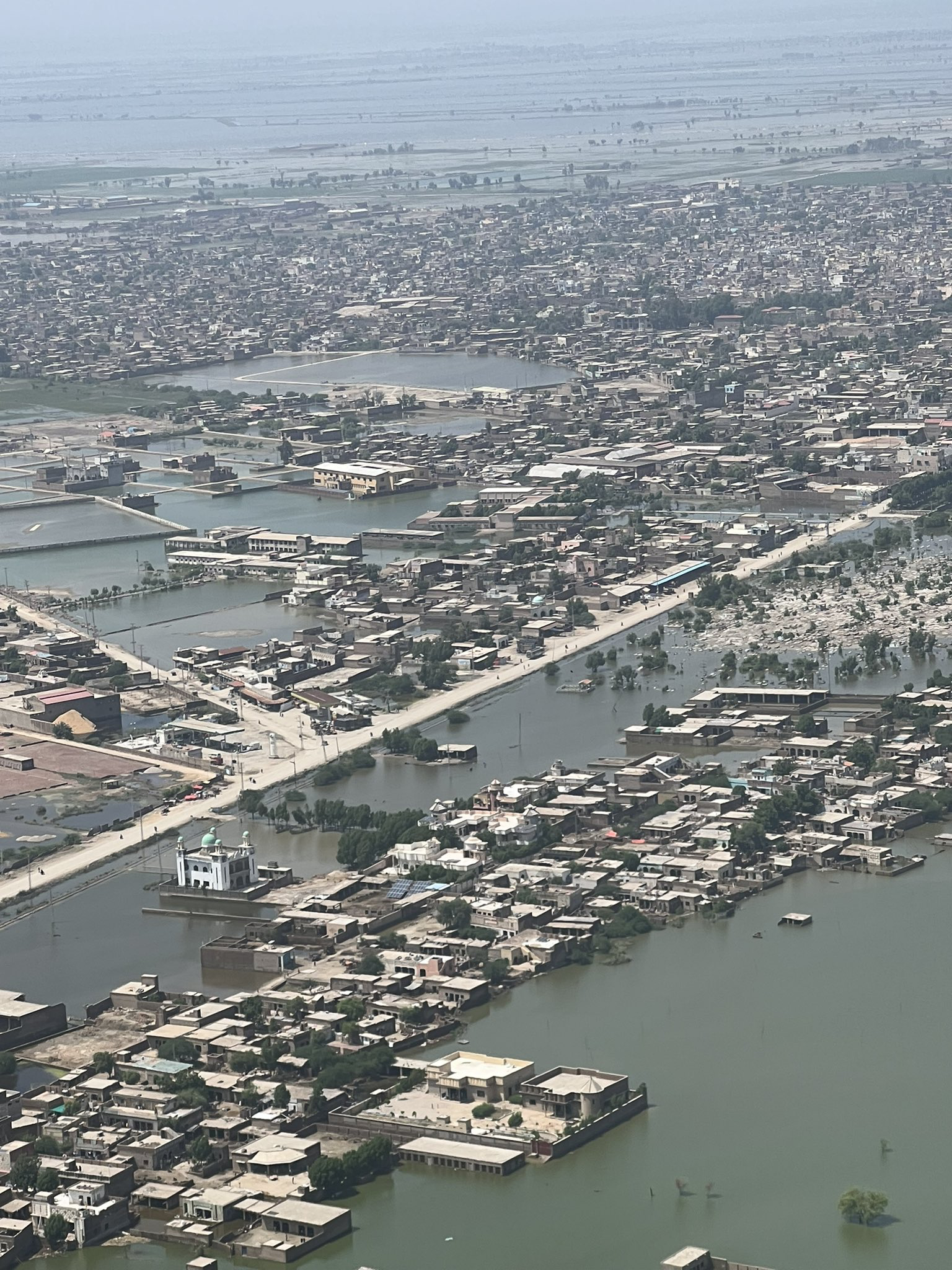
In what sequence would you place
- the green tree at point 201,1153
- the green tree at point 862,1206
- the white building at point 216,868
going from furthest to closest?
the white building at point 216,868 < the green tree at point 201,1153 < the green tree at point 862,1206

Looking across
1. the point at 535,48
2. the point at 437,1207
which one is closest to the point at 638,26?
the point at 535,48

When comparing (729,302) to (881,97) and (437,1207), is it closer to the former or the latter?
(437,1207)

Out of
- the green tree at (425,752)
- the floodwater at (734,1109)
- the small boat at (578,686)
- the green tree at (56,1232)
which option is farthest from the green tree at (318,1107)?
the small boat at (578,686)

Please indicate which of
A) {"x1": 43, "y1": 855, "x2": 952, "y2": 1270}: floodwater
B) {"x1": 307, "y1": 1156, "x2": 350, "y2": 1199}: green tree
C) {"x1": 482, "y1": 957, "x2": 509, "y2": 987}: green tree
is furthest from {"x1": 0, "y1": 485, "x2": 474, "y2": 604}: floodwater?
{"x1": 307, "y1": 1156, "x2": 350, "y2": 1199}: green tree

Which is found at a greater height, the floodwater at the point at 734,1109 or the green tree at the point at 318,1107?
the green tree at the point at 318,1107

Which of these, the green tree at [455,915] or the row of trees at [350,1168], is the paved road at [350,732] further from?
the row of trees at [350,1168]

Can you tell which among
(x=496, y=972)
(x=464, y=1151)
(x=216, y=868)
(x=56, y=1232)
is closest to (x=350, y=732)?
(x=216, y=868)

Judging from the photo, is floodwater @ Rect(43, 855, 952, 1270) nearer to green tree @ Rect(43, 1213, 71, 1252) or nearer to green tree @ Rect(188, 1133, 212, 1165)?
green tree @ Rect(43, 1213, 71, 1252)
